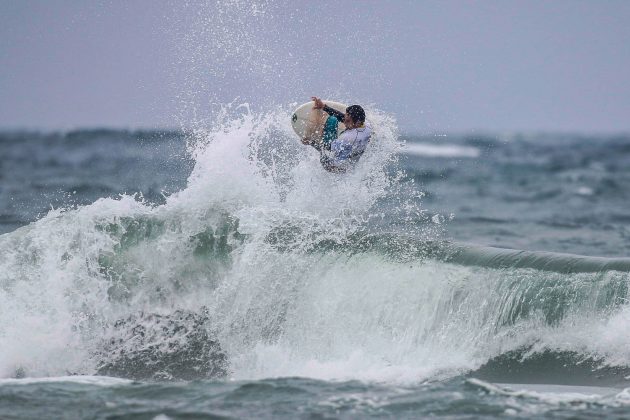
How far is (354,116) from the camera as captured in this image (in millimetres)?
11547

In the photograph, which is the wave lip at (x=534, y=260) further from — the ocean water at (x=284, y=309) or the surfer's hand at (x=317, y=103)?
the surfer's hand at (x=317, y=103)

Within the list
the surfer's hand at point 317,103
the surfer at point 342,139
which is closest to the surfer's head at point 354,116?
the surfer at point 342,139

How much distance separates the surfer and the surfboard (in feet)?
0.25

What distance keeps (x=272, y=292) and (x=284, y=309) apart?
0.26 meters

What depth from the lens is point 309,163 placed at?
1223 cm

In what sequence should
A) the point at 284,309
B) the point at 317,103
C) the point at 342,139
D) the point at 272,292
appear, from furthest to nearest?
the point at 317,103 → the point at 342,139 → the point at 272,292 → the point at 284,309

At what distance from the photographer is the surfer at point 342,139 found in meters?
11.5

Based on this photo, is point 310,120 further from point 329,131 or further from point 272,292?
point 272,292

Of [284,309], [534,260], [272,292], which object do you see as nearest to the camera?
[284,309]

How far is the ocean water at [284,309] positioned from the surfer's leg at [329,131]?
46 centimetres

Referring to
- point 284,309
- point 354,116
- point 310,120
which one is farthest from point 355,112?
point 284,309

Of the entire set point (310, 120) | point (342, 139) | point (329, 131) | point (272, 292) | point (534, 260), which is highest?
point (310, 120)

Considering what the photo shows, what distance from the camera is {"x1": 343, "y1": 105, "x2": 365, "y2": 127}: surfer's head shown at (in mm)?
11531

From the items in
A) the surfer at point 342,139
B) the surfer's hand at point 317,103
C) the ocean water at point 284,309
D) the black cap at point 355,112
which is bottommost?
the ocean water at point 284,309
